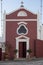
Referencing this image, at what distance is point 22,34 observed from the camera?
1554 inches

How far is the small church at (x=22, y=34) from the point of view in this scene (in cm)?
3906

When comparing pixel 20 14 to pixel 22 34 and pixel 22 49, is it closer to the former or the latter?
pixel 22 34

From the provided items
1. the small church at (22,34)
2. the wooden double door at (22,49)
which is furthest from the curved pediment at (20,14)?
the wooden double door at (22,49)

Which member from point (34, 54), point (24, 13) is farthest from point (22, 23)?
point (34, 54)

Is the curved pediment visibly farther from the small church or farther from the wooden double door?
the wooden double door

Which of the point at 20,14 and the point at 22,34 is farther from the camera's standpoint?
the point at 20,14

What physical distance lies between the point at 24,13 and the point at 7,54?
616 centimetres

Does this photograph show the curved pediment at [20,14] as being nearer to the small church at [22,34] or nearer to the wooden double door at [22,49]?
the small church at [22,34]

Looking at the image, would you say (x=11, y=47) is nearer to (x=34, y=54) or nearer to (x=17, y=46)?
(x=17, y=46)

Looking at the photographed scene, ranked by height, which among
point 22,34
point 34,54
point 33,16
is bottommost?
point 34,54

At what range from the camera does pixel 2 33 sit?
40.2 meters

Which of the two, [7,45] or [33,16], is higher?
[33,16]

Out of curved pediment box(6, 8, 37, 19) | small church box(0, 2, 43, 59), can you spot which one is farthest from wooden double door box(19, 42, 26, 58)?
curved pediment box(6, 8, 37, 19)

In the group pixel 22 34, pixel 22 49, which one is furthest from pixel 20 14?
pixel 22 49
